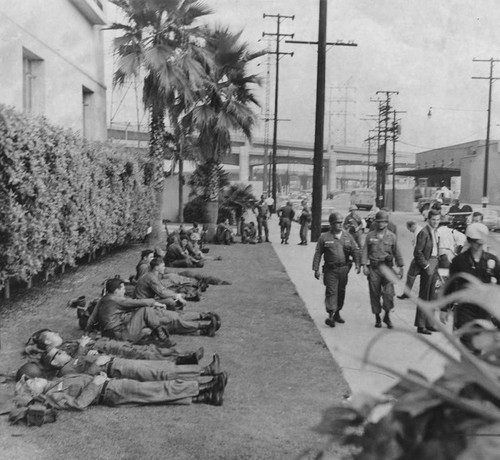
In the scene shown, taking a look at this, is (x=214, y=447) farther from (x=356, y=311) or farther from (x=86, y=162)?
(x=86, y=162)

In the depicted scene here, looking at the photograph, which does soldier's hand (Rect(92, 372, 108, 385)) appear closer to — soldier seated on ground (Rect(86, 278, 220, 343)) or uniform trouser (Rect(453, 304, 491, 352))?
soldier seated on ground (Rect(86, 278, 220, 343))

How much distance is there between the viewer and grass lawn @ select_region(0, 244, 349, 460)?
5.17 meters

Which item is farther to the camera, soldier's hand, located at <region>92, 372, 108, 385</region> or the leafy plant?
soldier's hand, located at <region>92, 372, 108, 385</region>

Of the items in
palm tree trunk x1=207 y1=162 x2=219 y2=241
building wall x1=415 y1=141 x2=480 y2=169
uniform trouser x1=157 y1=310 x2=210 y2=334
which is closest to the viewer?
uniform trouser x1=157 y1=310 x2=210 y2=334

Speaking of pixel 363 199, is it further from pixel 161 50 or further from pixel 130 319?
pixel 130 319

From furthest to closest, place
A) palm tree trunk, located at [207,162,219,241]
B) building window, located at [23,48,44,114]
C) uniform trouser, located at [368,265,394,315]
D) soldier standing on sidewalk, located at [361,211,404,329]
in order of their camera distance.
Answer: palm tree trunk, located at [207,162,219,241] < building window, located at [23,48,44,114] < soldier standing on sidewalk, located at [361,211,404,329] < uniform trouser, located at [368,265,394,315]

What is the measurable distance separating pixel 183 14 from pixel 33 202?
1321cm

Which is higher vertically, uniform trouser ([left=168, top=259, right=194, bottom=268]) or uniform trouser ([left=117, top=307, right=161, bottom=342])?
uniform trouser ([left=117, top=307, right=161, bottom=342])

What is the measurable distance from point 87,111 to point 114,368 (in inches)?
642

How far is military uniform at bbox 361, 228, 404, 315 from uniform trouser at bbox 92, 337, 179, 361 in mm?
3247

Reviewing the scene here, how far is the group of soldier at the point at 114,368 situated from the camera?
6.07m

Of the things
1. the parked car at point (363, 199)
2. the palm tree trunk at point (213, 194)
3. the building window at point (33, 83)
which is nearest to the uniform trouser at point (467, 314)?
the building window at point (33, 83)

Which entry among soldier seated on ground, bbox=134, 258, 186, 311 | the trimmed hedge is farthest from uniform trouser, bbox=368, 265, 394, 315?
the trimmed hedge

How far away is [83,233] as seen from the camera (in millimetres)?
14094
